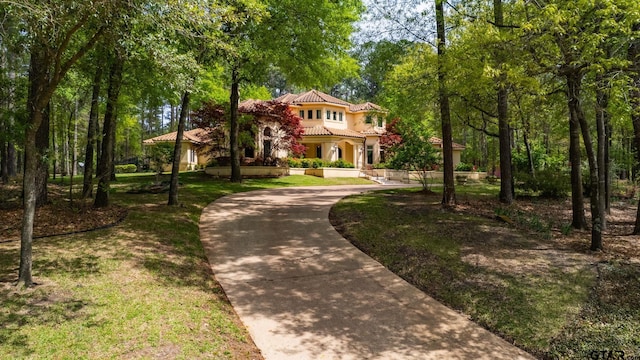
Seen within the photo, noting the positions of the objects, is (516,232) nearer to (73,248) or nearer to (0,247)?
(73,248)

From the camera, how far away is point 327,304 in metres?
5.97

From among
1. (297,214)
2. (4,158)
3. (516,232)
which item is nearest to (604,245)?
(516,232)

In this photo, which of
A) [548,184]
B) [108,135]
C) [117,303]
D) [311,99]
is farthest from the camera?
[311,99]

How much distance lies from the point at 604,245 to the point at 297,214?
794 centimetres

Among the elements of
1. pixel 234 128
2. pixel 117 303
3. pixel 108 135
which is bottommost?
pixel 117 303

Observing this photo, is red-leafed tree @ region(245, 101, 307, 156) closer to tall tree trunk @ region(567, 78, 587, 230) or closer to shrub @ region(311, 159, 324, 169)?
shrub @ region(311, 159, 324, 169)

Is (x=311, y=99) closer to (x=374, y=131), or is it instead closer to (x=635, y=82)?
(x=374, y=131)

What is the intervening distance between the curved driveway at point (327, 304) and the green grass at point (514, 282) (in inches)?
16.1

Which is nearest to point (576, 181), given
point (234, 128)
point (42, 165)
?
point (42, 165)

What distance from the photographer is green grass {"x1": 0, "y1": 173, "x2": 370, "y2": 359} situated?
4.14 meters

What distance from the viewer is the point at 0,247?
6.69 meters

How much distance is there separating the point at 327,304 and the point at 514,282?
3361 millimetres

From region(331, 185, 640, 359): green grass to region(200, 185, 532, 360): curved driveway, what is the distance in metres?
0.41

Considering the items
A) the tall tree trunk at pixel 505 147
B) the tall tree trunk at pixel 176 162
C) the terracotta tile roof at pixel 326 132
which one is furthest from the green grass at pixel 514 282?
the terracotta tile roof at pixel 326 132
